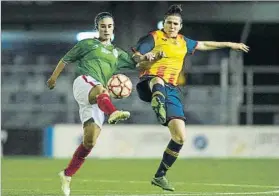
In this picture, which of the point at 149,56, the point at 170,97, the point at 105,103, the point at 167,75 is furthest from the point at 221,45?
the point at 105,103

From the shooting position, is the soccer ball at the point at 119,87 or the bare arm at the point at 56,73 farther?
the soccer ball at the point at 119,87

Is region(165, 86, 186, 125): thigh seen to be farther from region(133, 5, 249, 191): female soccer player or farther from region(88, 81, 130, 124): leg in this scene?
region(88, 81, 130, 124): leg

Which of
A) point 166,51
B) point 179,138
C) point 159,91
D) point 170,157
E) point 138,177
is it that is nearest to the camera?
point 159,91

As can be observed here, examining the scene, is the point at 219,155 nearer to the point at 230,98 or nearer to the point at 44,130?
the point at 230,98

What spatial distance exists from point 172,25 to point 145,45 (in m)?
0.41

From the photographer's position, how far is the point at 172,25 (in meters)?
11.4

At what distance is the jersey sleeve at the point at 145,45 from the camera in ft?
37.2

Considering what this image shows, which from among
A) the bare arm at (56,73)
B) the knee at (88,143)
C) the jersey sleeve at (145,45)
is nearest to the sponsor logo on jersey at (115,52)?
the jersey sleeve at (145,45)

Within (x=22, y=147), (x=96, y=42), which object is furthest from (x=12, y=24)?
(x=96, y=42)

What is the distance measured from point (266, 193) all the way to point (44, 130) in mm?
10791

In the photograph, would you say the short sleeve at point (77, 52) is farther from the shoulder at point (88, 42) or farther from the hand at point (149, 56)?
the hand at point (149, 56)

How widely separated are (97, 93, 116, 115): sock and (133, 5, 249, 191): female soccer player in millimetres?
907

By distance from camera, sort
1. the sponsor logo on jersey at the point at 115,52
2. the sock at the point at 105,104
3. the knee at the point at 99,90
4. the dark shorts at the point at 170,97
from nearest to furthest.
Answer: the sock at the point at 105,104 → the knee at the point at 99,90 → the sponsor logo on jersey at the point at 115,52 → the dark shorts at the point at 170,97

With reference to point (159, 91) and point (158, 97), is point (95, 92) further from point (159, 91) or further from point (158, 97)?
point (159, 91)
